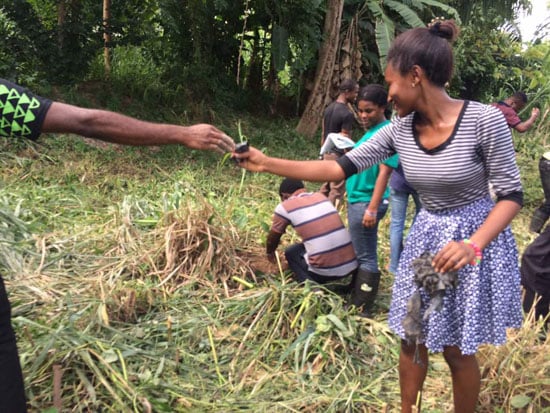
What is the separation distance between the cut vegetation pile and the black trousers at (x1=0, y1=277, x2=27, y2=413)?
47 centimetres

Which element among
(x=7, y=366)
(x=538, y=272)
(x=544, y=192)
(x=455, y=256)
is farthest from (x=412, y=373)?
(x=544, y=192)

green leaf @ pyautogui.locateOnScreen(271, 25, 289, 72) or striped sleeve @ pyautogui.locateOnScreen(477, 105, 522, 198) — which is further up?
striped sleeve @ pyautogui.locateOnScreen(477, 105, 522, 198)

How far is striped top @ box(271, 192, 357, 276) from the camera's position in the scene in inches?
130

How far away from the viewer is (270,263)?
369cm

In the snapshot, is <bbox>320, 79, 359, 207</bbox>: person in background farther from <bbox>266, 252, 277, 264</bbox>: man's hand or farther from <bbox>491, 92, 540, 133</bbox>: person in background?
<bbox>491, 92, 540, 133</bbox>: person in background

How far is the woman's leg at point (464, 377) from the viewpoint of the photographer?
1.98 m

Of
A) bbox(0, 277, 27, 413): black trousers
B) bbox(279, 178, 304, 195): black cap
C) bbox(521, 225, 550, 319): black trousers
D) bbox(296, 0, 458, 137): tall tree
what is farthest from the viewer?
bbox(296, 0, 458, 137): tall tree

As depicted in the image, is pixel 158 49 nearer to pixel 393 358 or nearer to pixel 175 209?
pixel 175 209

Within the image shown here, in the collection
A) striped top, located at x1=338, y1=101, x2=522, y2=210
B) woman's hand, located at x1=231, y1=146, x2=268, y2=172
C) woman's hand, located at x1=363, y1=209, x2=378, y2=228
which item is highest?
striped top, located at x1=338, y1=101, x2=522, y2=210

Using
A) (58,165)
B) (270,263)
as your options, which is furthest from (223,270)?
(58,165)

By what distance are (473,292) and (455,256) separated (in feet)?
0.61

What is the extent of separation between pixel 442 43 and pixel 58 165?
508 cm

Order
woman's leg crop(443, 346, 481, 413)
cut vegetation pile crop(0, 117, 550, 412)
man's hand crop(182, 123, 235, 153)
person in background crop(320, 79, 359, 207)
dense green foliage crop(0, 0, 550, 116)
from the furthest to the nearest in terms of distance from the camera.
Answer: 1. dense green foliage crop(0, 0, 550, 116)
2. person in background crop(320, 79, 359, 207)
3. cut vegetation pile crop(0, 117, 550, 412)
4. man's hand crop(182, 123, 235, 153)
5. woman's leg crop(443, 346, 481, 413)

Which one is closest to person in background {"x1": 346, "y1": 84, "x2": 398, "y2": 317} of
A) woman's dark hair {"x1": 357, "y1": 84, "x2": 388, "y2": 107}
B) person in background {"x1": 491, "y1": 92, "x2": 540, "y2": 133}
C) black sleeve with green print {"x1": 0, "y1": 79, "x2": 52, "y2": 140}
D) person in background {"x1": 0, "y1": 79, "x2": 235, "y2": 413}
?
woman's dark hair {"x1": 357, "y1": 84, "x2": 388, "y2": 107}
